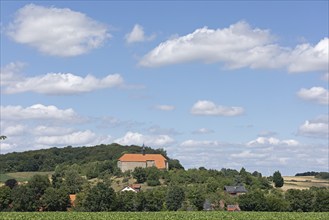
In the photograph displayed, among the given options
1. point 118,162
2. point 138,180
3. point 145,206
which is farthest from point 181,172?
point 145,206

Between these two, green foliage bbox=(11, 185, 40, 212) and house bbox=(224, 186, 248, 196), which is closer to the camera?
green foliage bbox=(11, 185, 40, 212)

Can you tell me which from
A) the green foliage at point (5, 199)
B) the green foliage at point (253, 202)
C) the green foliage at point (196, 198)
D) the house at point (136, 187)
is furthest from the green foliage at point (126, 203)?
the house at point (136, 187)

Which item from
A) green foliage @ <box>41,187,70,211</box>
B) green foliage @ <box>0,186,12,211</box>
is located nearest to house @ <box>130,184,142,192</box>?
green foliage @ <box>41,187,70,211</box>

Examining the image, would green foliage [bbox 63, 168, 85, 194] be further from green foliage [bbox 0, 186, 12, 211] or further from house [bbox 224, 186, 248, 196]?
house [bbox 224, 186, 248, 196]

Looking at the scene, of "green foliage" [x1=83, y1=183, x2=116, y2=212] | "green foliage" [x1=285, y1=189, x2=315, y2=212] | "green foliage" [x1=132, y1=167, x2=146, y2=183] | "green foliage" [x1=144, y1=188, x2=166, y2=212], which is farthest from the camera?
"green foliage" [x1=132, y1=167, x2=146, y2=183]

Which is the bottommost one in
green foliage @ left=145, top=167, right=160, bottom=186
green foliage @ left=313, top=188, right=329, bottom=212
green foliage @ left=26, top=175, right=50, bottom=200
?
green foliage @ left=313, top=188, right=329, bottom=212

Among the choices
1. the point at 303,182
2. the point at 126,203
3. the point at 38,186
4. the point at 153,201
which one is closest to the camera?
the point at 126,203

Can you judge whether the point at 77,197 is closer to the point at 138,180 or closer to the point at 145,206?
the point at 145,206

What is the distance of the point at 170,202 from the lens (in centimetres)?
10800

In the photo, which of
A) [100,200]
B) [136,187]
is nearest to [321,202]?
[100,200]

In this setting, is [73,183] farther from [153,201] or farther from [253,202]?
[253,202]

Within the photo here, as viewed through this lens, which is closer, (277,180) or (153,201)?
(153,201)

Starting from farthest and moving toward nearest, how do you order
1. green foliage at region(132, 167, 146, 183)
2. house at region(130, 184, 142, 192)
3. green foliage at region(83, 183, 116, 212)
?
green foliage at region(132, 167, 146, 183) → house at region(130, 184, 142, 192) → green foliage at region(83, 183, 116, 212)

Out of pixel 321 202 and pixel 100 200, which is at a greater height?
pixel 100 200
